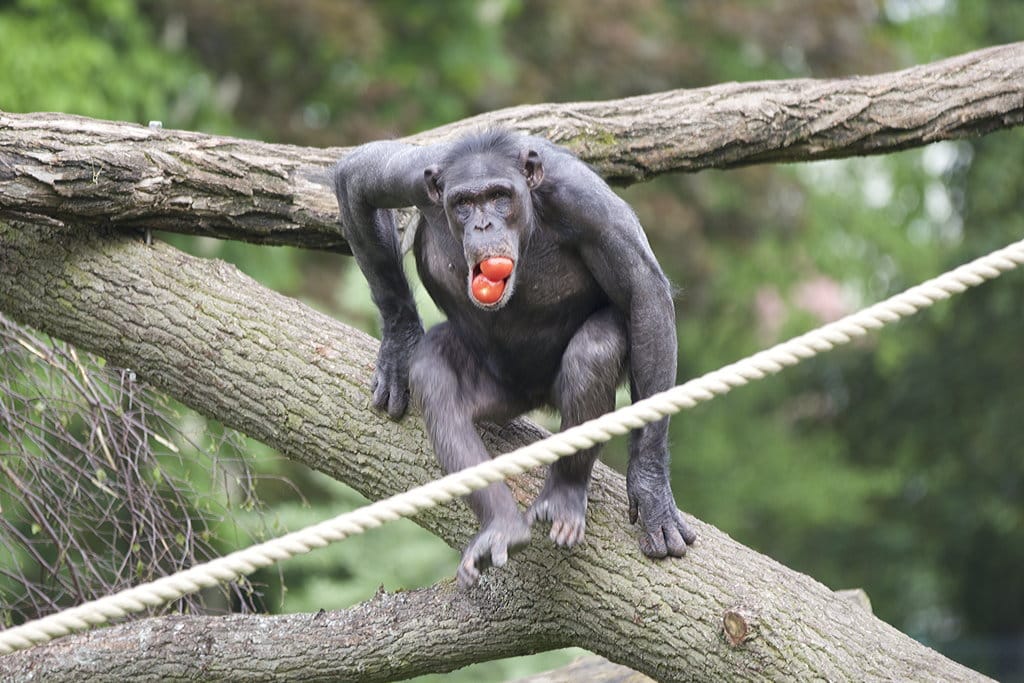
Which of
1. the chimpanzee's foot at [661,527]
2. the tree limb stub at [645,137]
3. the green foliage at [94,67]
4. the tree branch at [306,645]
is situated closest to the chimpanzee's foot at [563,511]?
the chimpanzee's foot at [661,527]

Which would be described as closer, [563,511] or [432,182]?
[563,511]

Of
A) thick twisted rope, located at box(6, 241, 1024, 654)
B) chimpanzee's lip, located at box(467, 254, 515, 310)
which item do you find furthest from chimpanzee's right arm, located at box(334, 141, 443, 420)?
thick twisted rope, located at box(6, 241, 1024, 654)

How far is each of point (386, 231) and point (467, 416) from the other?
3.11 ft

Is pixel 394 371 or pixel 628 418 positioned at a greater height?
pixel 628 418

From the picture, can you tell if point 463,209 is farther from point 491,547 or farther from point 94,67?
point 94,67

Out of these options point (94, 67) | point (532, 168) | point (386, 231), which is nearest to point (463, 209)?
point (532, 168)

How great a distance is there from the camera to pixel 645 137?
19.7 ft

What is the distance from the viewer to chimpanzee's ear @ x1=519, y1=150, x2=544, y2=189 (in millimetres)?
4629

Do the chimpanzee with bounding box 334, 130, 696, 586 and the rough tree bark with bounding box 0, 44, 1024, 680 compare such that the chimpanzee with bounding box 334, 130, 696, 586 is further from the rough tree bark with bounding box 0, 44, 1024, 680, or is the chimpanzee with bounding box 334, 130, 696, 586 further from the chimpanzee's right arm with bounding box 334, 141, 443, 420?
the rough tree bark with bounding box 0, 44, 1024, 680

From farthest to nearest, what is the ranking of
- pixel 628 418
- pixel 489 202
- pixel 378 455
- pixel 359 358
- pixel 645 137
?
pixel 645 137 < pixel 359 358 < pixel 378 455 < pixel 489 202 < pixel 628 418

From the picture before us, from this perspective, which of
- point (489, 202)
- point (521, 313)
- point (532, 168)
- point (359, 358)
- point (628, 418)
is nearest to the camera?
point (628, 418)

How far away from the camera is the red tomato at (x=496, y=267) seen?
14.3ft

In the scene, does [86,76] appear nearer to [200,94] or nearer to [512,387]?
[200,94]

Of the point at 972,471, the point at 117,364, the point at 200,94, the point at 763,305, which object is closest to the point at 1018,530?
the point at 972,471
